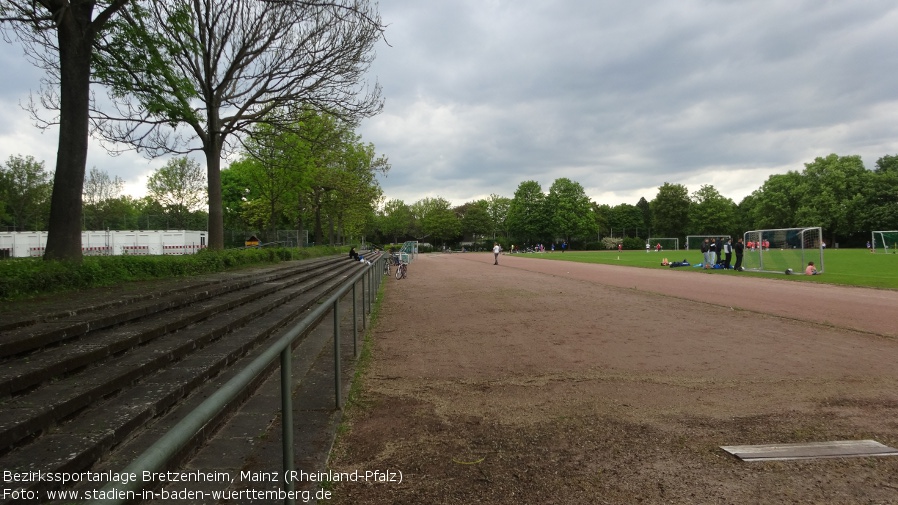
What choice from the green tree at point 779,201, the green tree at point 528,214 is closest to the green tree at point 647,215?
the green tree at point 779,201

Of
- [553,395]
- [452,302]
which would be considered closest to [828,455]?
[553,395]

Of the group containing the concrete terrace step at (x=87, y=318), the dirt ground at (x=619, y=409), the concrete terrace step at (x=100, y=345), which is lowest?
the dirt ground at (x=619, y=409)

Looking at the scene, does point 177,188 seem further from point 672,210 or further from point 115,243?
point 672,210

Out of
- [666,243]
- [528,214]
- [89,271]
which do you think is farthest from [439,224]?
[89,271]

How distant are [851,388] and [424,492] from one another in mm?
4776

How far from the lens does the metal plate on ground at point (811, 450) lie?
3299mm

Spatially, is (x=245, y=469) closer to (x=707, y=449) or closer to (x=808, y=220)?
(x=707, y=449)

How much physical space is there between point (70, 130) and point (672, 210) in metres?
98.3

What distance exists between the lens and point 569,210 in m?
84.4

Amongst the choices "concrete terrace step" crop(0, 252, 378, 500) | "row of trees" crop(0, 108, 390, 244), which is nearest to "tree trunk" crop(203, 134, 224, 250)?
"row of trees" crop(0, 108, 390, 244)

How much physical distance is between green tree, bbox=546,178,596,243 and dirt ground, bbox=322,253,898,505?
74.6m

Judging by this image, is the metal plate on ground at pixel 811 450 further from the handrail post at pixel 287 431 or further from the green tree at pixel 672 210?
the green tree at pixel 672 210

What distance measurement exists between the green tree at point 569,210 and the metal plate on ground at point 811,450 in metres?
80.8

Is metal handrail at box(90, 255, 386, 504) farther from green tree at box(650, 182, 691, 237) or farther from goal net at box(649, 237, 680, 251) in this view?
green tree at box(650, 182, 691, 237)
